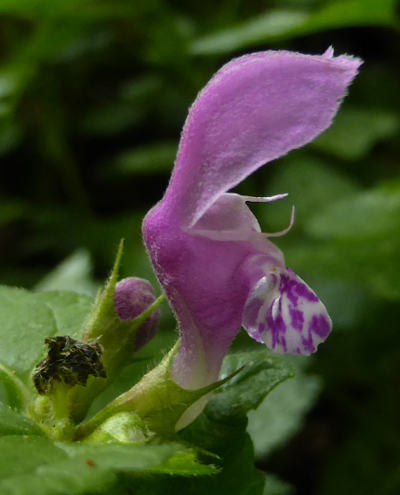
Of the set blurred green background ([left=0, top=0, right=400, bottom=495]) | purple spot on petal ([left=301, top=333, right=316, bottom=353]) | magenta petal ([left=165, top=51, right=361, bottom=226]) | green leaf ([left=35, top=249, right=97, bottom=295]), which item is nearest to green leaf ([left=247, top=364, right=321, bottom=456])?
blurred green background ([left=0, top=0, right=400, bottom=495])

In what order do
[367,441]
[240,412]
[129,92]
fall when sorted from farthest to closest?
[129,92], [367,441], [240,412]

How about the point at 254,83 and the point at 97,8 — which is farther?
the point at 97,8

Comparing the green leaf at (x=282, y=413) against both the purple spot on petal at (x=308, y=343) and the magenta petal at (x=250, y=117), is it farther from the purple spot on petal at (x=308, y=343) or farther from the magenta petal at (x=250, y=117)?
the magenta petal at (x=250, y=117)

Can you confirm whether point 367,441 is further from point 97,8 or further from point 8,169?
point 8,169

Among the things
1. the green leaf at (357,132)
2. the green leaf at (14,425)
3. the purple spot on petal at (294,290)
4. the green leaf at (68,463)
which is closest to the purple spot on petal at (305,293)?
the purple spot on petal at (294,290)

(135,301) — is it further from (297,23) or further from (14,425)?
(297,23)

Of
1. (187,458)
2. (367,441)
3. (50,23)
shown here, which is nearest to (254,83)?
(187,458)
